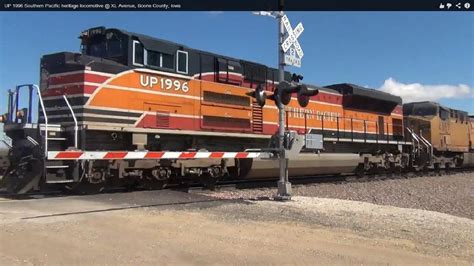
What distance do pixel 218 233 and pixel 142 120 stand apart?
20.0 feet

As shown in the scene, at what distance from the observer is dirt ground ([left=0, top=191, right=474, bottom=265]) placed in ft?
20.2

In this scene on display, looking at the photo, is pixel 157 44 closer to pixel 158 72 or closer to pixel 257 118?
pixel 158 72

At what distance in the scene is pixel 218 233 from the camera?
7.62 m

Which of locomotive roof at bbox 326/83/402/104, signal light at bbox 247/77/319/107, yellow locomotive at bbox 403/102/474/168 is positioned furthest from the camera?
yellow locomotive at bbox 403/102/474/168

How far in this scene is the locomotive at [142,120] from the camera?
38.2 ft

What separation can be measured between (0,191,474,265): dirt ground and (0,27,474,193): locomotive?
1006 mm

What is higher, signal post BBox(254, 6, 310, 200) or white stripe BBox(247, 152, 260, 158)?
signal post BBox(254, 6, 310, 200)

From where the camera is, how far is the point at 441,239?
798cm

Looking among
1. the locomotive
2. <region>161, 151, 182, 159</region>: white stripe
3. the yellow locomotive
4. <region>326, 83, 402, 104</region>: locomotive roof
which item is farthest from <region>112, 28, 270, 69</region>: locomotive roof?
the yellow locomotive

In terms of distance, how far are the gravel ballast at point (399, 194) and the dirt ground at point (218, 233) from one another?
2007 millimetres

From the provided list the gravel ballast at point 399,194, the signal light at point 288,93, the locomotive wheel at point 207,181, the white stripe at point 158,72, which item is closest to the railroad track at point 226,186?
the locomotive wheel at point 207,181

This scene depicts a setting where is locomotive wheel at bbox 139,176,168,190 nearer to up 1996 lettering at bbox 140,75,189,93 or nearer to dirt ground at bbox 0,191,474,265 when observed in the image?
dirt ground at bbox 0,191,474,265

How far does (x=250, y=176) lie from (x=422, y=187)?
252 inches
